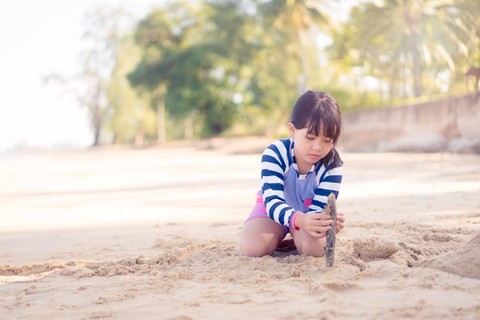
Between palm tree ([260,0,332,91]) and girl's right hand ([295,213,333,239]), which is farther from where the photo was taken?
palm tree ([260,0,332,91])

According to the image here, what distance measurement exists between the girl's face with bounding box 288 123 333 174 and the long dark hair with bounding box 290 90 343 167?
3cm

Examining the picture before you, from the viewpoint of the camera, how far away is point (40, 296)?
9.42ft

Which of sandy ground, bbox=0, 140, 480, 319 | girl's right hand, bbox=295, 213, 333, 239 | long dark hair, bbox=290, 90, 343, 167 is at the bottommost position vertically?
sandy ground, bbox=0, 140, 480, 319

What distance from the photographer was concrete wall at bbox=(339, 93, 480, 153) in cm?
1445

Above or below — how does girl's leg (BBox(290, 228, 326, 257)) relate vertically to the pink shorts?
below

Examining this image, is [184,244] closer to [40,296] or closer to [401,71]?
[40,296]

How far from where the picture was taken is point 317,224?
314cm

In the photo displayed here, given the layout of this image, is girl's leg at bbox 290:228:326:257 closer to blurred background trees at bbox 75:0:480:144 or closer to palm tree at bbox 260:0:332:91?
blurred background trees at bbox 75:0:480:144

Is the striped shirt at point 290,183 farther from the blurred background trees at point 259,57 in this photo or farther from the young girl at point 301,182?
the blurred background trees at point 259,57

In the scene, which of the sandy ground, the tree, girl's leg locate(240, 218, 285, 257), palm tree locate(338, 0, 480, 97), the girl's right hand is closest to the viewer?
the sandy ground

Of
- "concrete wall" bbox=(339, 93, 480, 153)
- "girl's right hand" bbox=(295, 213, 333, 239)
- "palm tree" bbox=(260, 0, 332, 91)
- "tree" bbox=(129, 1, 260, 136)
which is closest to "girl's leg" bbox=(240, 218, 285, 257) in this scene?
"girl's right hand" bbox=(295, 213, 333, 239)

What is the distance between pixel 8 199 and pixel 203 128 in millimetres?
29316

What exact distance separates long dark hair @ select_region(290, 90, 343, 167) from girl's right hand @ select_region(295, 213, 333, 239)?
0.47 m

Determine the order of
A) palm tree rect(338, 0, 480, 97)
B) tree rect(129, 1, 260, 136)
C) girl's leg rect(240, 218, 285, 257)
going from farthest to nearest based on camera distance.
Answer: tree rect(129, 1, 260, 136)
palm tree rect(338, 0, 480, 97)
girl's leg rect(240, 218, 285, 257)
